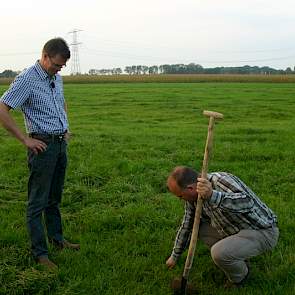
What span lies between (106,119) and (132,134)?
17.8 feet

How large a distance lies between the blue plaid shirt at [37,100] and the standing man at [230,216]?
1.39 meters

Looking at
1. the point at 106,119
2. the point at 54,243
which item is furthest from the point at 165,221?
the point at 106,119

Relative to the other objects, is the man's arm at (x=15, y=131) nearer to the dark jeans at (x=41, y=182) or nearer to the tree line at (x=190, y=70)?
the dark jeans at (x=41, y=182)

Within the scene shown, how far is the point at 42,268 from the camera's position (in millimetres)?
5004

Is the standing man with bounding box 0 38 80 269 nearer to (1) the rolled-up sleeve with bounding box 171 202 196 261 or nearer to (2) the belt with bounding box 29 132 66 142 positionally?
(2) the belt with bounding box 29 132 66 142

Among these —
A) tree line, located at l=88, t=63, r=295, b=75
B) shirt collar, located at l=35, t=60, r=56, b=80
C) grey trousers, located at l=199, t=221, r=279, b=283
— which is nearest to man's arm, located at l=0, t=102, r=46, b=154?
shirt collar, located at l=35, t=60, r=56, b=80

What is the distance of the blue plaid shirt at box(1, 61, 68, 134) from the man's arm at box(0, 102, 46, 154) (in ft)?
0.25

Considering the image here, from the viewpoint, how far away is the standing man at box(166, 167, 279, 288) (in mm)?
4363

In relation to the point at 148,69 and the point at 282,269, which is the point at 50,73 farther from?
the point at 148,69

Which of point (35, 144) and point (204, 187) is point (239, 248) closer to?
point (204, 187)

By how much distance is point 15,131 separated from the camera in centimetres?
465

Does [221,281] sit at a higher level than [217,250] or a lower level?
lower

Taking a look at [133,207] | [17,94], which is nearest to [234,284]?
[133,207]

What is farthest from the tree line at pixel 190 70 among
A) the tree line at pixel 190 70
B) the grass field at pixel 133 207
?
the grass field at pixel 133 207
